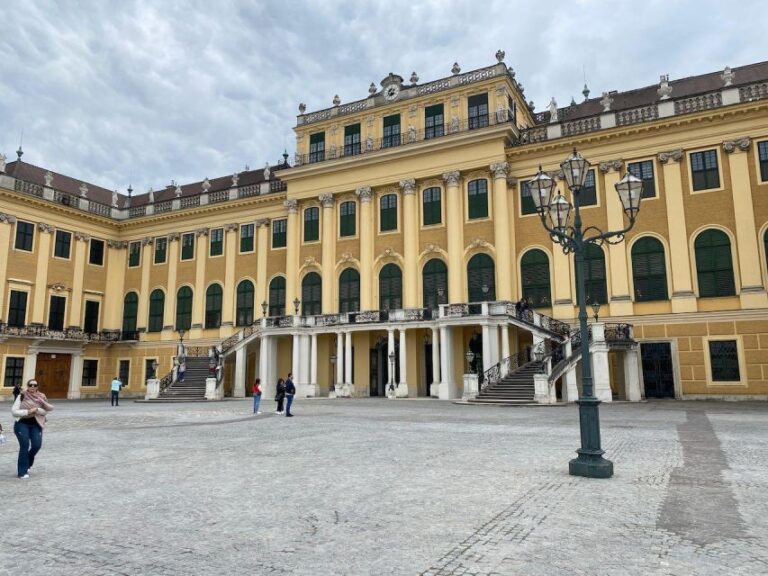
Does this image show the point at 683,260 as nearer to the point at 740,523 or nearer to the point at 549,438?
the point at 549,438

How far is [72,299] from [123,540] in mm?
41190

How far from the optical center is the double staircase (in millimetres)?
24266

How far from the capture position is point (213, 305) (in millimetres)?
41344

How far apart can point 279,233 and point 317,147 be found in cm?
643

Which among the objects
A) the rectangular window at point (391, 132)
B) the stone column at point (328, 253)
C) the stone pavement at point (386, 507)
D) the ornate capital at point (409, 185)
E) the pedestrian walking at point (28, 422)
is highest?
the rectangular window at point (391, 132)

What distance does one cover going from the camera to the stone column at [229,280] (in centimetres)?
4038

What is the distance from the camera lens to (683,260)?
28.5m

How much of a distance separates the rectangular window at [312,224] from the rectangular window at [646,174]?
19.1 metres

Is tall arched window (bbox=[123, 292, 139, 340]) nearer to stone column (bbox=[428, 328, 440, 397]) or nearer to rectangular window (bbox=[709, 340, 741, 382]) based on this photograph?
stone column (bbox=[428, 328, 440, 397])

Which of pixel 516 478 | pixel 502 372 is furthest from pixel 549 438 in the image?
pixel 502 372

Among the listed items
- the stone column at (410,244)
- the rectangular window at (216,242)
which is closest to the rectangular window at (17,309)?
the rectangular window at (216,242)

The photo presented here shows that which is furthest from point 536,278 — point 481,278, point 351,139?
point 351,139

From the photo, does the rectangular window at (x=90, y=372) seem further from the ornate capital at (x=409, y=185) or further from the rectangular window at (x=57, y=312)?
the ornate capital at (x=409, y=185)

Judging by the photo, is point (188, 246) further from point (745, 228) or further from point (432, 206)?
point (745, 228)
